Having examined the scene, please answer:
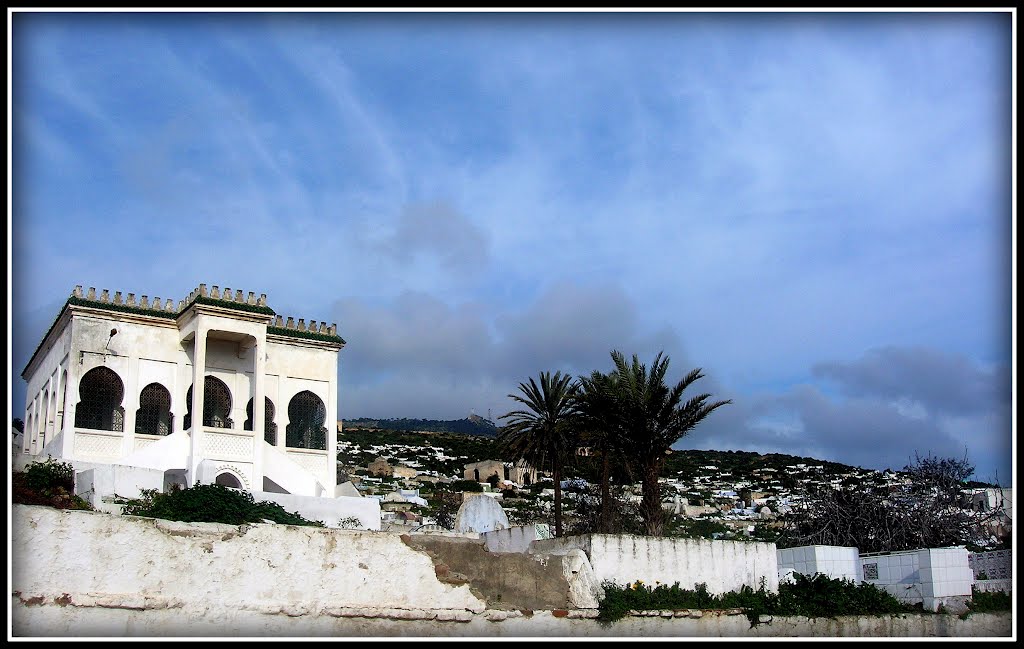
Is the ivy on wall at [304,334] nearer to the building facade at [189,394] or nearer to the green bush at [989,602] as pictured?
the building facade at [189,394]

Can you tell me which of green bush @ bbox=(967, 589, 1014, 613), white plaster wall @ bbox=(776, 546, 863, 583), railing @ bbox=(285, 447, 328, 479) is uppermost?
railing @ bbox=(285, 447, 328, 479)

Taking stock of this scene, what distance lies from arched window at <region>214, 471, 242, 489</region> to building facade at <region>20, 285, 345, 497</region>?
0.04 metres

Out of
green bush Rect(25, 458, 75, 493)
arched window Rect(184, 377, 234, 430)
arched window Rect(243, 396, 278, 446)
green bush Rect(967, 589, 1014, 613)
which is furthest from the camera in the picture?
arched window Rect(243, 396, 278, 446)

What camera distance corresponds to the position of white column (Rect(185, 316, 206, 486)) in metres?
27.5

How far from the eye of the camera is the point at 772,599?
69.1 feet

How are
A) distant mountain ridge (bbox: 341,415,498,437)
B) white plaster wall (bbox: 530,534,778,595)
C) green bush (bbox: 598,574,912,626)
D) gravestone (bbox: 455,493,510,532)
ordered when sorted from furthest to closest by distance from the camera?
distant mountain ridge (bbox: 341,415,498,437) → gravestone (bbox: 455,493,510,532) → white plaster wall (bbox: 530,534,778,595) → green bush (bbox: 598,574,912,626)

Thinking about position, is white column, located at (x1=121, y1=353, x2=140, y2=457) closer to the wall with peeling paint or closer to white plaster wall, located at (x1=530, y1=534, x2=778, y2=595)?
the wall with peeling paint

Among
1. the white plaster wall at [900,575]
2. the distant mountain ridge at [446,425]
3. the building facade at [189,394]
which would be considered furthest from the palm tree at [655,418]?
the distant mountain ridge at [446,425]

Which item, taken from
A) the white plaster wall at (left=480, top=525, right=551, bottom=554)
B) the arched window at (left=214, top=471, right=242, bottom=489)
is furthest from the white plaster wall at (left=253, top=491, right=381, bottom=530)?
the white plaster wall at (left=480, top=525, right=551, bottom=554)

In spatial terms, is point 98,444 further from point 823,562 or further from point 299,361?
point 823,562

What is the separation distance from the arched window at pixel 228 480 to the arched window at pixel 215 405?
77.1 inches

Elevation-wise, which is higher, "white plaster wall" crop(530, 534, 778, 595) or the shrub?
the shrub

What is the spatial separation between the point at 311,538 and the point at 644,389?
466 inches

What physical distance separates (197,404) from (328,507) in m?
5.05
